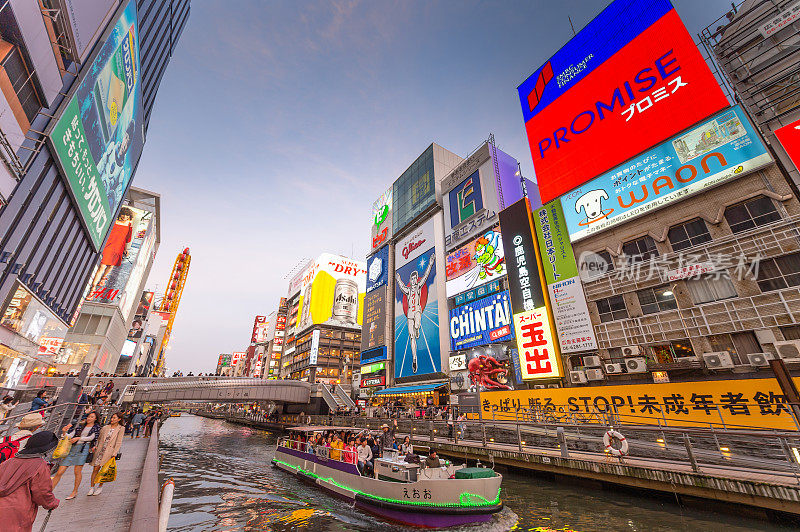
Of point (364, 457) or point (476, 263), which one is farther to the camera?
point (476, 263)

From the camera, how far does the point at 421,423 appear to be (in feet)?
82.7

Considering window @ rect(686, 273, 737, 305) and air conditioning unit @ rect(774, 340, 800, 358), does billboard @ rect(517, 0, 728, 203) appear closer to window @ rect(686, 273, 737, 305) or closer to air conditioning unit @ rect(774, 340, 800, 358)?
window @ rect(686, 273, 737, 305)

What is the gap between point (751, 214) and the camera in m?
17.8

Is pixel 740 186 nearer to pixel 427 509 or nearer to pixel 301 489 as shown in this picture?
pixel 427 509

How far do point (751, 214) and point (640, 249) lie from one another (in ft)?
17.6

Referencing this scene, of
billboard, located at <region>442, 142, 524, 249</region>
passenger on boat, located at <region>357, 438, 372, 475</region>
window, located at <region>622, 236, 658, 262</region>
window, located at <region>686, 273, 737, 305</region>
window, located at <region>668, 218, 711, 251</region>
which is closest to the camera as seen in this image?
passenger on boat, located at <region>357, 438, 372, 475</region>

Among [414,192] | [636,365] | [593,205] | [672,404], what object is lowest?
[672,404]

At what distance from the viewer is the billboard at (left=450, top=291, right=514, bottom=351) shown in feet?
103

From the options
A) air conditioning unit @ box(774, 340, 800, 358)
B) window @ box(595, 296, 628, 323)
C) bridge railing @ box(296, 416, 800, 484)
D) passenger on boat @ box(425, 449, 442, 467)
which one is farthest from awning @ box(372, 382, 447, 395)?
air conditioning unit @ box(774, 340, 800, 358)

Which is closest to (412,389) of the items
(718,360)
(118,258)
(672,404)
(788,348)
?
(672,404)

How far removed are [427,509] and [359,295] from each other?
284ft

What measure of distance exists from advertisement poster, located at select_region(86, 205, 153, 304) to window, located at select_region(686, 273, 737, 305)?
68565 millimetres

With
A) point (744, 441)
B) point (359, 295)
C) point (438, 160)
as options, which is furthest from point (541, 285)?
point (359, 295)

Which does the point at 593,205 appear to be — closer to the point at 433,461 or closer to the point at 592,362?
the point at 592,362
